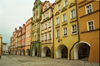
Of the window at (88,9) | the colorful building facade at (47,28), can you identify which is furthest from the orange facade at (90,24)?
the colorful building facade at (47,28)

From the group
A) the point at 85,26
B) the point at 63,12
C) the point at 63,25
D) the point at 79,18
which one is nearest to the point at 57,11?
the point at 63,12

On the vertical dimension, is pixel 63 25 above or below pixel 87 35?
above

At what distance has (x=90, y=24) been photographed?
51.6ft

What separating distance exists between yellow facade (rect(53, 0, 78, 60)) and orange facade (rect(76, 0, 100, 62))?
1569mm

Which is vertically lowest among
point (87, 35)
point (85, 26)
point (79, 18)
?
point (87, 35)

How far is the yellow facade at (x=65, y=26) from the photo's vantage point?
61.4ft

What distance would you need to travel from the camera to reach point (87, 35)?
51.2 feet

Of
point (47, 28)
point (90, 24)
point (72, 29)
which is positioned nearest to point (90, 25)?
point (90, 24)

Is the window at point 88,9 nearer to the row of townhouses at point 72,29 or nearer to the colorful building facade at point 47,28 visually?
the row of townhouses at point 72,29

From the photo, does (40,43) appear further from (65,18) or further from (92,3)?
(92,3)

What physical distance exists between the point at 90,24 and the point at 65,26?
19.1 feet

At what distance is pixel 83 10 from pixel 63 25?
5574 millimetres

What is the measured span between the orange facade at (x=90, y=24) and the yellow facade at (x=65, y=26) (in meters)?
1.57

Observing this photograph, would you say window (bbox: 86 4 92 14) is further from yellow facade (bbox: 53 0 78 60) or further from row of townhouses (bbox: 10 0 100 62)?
yellow facade (bbox: 53 0 78 60)
